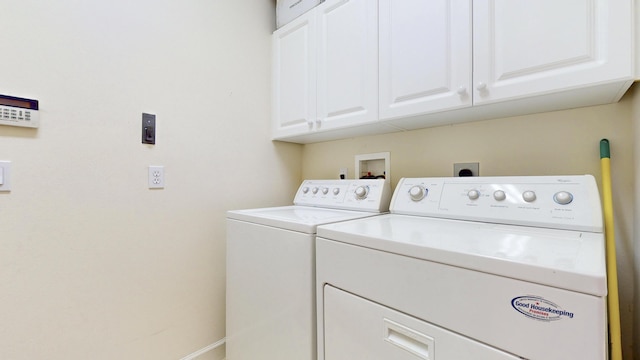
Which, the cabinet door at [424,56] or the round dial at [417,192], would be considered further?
the round dial at [417,192]

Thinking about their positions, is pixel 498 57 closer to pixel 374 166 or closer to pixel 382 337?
pixel 374 166

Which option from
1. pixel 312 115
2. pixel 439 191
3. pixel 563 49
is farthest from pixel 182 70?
pixel 563 49

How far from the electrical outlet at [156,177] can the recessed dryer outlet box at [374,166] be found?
3.66 ft

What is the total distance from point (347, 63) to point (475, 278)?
1202 millimetres

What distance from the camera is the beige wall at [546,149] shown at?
998 millimetres

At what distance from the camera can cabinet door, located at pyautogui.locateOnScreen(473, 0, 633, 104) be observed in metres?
0.82

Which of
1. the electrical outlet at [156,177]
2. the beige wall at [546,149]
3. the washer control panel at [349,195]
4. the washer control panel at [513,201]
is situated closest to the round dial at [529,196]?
the washer control panel at [513,201]

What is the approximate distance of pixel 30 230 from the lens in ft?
3.57

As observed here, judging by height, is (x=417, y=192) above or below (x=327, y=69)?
below

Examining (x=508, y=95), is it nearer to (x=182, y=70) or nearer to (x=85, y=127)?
(x=182, y=70)

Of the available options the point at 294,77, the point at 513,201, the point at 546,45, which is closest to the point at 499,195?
the point at 513,201

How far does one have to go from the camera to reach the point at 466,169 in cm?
134

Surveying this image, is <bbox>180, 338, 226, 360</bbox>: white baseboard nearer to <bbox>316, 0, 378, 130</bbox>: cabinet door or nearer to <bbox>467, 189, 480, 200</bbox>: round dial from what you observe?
<bbox>316, 0, 378, 130</bbox>: cabinet door

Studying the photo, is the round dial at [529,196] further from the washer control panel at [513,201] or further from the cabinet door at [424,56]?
the cabinet door at [424,56]
